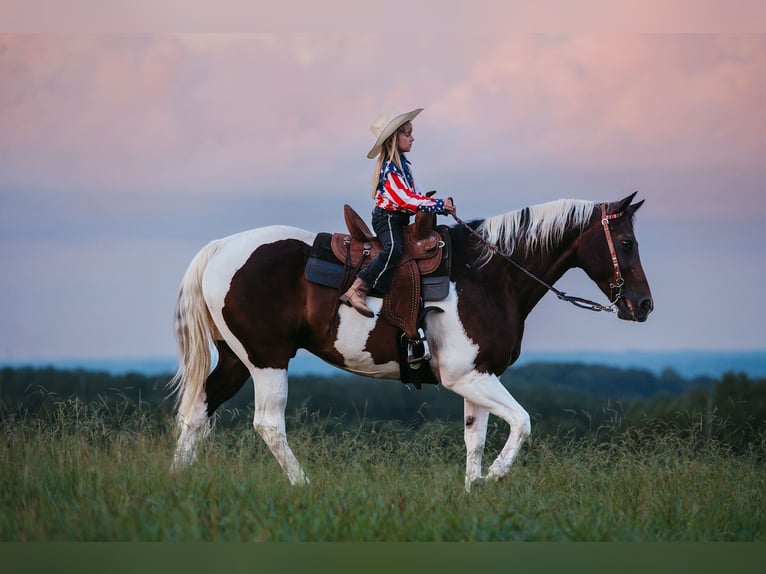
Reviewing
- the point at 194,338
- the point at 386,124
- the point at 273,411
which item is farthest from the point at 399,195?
the point at 194,338

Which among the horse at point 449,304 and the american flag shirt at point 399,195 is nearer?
the american flag shirt at point 399,195

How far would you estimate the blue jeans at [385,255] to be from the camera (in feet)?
18.9

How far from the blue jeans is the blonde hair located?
194mm

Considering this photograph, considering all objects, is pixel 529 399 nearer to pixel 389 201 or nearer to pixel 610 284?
pixel 610 284

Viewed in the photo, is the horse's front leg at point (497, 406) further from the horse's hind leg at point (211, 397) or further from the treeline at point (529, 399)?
the horse's hind leg at point (211, 397)

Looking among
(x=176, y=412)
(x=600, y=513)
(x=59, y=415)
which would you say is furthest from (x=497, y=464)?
(x=59, y=415)

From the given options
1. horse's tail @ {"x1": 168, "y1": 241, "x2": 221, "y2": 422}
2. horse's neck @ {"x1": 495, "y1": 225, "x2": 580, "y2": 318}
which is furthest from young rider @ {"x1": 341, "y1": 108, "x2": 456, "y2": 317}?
horse's tail @ {"x1": 168, "y1": 241, "x2": 221, "y2": 422}

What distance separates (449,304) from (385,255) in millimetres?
545

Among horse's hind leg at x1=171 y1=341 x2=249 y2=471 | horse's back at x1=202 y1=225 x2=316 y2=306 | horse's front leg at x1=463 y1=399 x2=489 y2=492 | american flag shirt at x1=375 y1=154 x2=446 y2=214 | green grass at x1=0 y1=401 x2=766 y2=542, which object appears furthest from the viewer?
horse's hind leg at x1=171 y1=341 x2=249 y2=471

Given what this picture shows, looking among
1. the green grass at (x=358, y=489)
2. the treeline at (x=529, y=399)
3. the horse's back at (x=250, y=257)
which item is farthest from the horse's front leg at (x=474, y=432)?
the horse's back at (x=250, y=257)

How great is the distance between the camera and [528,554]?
4.51 metres

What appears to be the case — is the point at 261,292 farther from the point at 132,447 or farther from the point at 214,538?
the point at 214,538

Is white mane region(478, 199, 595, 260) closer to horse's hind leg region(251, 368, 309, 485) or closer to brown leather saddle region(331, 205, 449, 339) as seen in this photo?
brown leather saddle region(331, 205, 449, 339)

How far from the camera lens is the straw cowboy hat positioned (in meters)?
5.82
